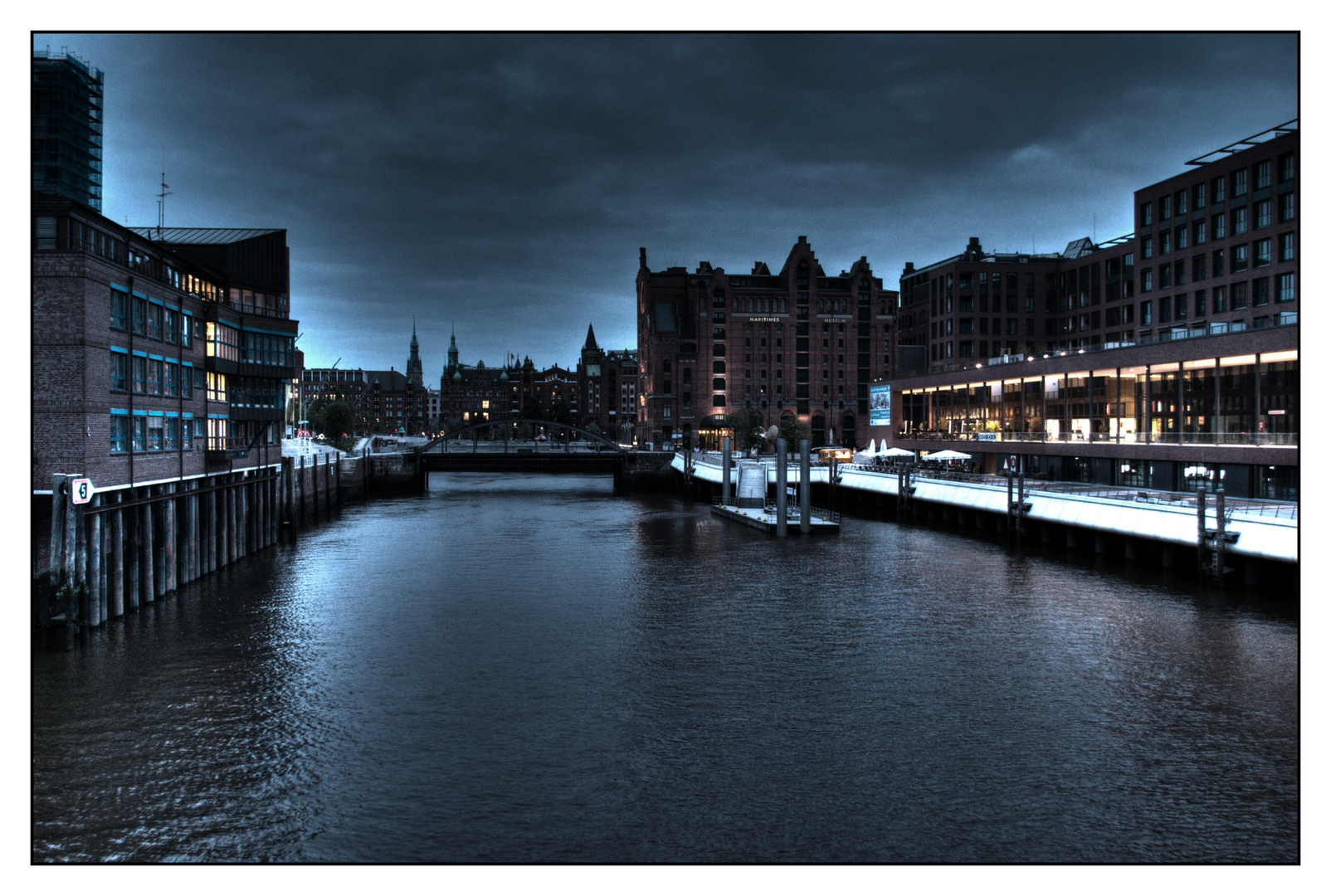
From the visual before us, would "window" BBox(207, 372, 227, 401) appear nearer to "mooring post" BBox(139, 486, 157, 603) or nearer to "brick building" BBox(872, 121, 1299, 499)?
"mooring post" BBox(139, 486, 157, 603)

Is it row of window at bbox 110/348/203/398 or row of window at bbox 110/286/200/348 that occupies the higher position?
row of window at bbox 110/286/200/348

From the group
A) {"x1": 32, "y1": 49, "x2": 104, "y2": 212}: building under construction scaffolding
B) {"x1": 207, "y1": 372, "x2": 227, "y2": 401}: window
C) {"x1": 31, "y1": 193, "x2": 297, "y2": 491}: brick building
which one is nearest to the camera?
{"x1": 31, "y1": 193, "x2": 297, "y2": 491}: brick building

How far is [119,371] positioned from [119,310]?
2466 millimetres

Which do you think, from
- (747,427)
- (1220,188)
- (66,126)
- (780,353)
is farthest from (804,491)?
(66,126)

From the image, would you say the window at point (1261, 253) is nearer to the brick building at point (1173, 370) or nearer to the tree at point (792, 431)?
the brick building at point (1173, 370)

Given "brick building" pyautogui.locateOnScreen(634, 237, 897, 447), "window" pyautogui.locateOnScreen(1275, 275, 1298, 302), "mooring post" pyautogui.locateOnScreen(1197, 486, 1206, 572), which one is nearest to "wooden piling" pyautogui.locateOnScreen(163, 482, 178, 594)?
"mooring post" pyautogui.locateOnScreen(1197, 486, 1206, 572)

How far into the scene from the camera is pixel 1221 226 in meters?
76.9

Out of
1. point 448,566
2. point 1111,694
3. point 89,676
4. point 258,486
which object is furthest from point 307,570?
point 1111,694

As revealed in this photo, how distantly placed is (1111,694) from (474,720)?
54.7ft

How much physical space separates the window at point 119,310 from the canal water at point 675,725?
11547 millimetres

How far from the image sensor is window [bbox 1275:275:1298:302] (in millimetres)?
68875

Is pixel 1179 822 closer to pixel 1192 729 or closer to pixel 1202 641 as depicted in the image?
pixel 1192 729

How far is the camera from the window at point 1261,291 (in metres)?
71.4

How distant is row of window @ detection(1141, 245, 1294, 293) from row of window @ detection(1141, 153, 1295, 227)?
14.9 feet
